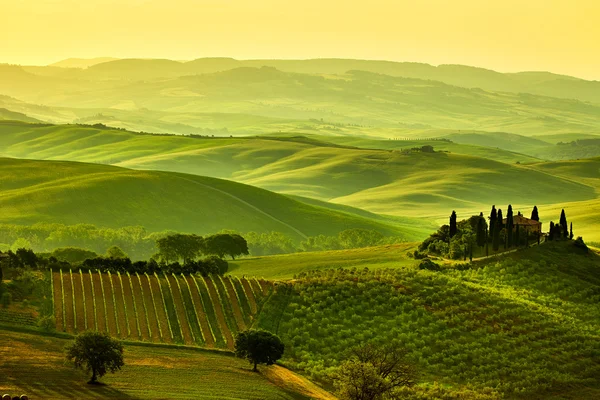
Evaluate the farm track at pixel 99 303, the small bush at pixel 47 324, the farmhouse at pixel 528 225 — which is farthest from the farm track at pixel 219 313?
the farmhouse at pixel 528 225

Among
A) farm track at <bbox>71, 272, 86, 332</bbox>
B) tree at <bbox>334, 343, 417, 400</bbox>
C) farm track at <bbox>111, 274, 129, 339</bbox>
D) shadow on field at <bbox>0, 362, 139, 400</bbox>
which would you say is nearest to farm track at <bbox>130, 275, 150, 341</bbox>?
farm track at <bbox>111, 274, 129, 339</bbox>

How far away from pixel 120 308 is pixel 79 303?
4.17 m

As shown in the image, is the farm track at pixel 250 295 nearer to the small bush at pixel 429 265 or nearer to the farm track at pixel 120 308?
the farm track at pixel 120 308

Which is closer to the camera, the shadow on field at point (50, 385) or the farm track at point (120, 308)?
the shadow on field at point (50, 385)

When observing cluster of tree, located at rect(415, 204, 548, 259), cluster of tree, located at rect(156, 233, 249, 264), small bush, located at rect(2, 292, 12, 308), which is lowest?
small bush, located at rect(2, 292, 12, 308)

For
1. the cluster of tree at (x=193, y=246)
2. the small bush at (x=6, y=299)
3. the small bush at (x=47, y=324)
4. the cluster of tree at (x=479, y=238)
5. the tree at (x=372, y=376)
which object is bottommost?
the tree at (x=372, y=376)

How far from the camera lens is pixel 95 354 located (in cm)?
6494

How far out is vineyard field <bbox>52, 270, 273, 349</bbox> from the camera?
273ft

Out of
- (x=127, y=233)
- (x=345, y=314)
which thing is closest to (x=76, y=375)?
(x=345, y=314)

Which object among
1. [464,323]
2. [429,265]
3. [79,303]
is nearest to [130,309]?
[79,303]

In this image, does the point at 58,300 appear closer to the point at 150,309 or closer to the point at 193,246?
the point at 150,309

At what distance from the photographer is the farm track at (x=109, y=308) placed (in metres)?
82.0

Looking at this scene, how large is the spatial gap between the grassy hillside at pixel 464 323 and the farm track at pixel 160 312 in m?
10.1

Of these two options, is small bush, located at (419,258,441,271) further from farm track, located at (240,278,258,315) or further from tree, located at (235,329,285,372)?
tree, located at (235,329,285,372)
